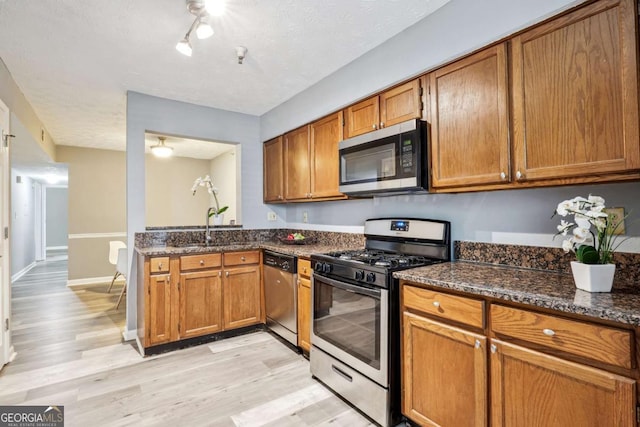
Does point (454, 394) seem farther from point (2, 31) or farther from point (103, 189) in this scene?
point (103, 189)

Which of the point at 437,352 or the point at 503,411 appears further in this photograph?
the point at 437,352

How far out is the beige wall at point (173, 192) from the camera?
645cm

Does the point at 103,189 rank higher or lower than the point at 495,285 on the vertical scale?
higher

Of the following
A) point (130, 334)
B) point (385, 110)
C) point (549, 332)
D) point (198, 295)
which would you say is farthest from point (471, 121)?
point (130, 334)

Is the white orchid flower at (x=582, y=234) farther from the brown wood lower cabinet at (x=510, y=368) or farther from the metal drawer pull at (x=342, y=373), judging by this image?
the metal drawer pull at (x=342, y=373)

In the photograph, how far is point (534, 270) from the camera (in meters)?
1.77

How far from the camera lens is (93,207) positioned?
19.5 ft

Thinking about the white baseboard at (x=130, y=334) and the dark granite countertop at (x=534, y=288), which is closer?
the dark granite countertop at (x=534, y=288)

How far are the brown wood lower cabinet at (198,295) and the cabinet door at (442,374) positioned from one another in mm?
1903

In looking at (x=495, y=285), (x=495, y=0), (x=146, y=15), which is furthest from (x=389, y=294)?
(x=146, y=15)

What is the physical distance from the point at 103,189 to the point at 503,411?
22.3 ft

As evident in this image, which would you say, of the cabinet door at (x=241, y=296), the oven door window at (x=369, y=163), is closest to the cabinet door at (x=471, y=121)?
the oven door window at (x=369, y=163)

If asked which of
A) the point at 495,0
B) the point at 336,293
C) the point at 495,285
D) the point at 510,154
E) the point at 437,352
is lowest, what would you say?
the point at 437,352

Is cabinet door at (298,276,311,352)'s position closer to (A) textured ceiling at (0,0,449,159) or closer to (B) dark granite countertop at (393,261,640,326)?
(B) dark granite countertop at (393,261,640,326)
